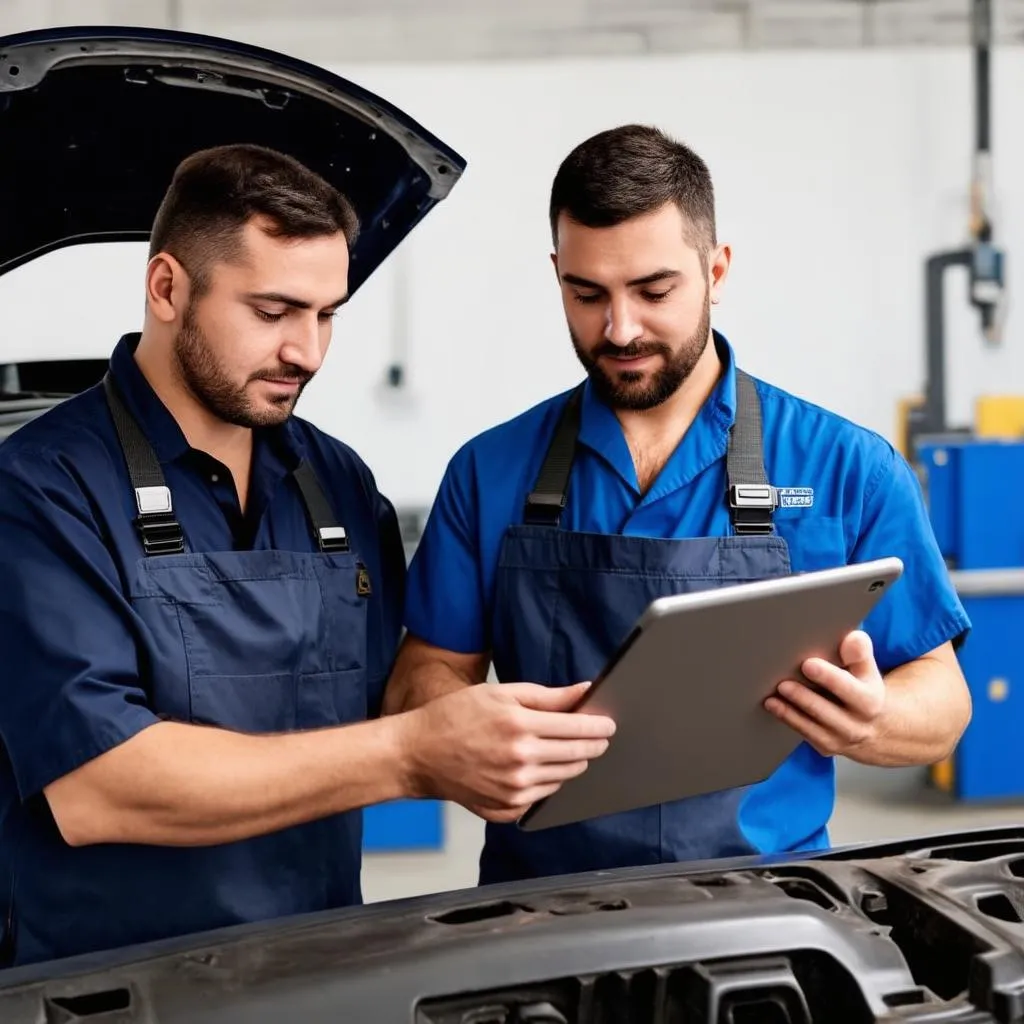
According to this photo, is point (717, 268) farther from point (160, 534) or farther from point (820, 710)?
point (160, 534)

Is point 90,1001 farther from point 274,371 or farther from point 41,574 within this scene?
point 274,371

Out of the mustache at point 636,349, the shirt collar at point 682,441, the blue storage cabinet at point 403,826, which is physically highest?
the mustache at point 636,349

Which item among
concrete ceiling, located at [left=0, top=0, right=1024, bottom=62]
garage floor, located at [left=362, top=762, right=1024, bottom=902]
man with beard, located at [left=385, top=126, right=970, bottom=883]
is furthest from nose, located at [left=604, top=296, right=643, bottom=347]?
concrete ceiling, located at [left=0, top=0, right=1024, bottom=62]

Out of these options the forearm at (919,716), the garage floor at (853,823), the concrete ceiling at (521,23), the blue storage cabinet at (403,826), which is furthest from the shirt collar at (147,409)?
the concrete ceiling at (521,23)

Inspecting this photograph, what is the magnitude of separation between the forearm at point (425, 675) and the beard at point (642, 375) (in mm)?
367

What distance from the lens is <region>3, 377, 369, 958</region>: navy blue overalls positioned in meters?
1.30

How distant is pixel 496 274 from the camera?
13.7 feet

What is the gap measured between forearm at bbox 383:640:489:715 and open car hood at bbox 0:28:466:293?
479 millimetres

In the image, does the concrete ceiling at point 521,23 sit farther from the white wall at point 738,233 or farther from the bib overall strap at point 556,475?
the bib overall strap at point 556,475

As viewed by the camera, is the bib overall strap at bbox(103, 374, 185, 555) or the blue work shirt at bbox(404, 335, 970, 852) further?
the blue work shirt at bbox(404, 335, 970, 852)

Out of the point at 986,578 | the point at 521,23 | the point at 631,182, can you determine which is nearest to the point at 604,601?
the point at 631,182

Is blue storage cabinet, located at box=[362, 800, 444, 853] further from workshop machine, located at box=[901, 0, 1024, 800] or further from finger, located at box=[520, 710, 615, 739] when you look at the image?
finger, located at box=[520, 710, 615, 739]

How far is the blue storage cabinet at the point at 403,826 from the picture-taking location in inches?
146

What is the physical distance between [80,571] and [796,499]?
0.79 meters
